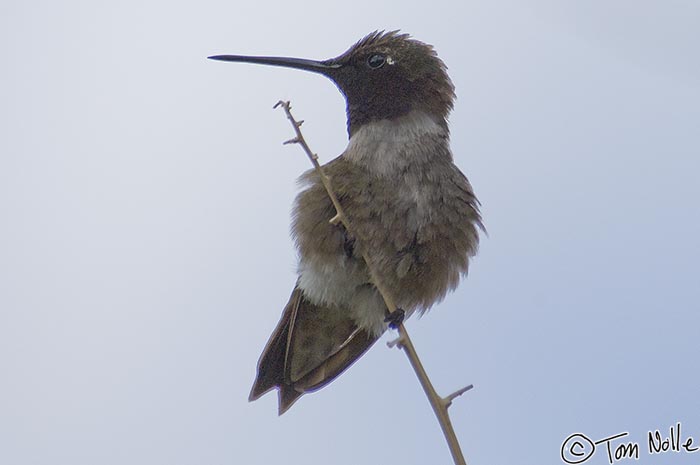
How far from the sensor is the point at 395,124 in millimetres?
4609

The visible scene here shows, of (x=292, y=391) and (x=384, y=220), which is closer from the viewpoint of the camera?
(x=384, y=220)

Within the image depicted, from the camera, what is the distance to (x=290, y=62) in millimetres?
4520

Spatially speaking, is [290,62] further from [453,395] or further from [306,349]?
[453,395]

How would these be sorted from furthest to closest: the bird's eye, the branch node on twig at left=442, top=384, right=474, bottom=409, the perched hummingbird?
the bird's eye
the perched hummingbird
the branch node on twig at left=442, top=384, right=474, bottom=409

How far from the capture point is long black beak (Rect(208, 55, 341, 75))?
4219 mm

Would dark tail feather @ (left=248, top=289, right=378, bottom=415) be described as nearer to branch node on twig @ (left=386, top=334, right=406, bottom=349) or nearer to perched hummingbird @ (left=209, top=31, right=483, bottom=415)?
perched hummingbird @ (left=209, top=31, right=483, bottom=415)

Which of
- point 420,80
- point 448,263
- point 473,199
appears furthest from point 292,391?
point 420,80

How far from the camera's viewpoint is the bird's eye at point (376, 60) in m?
4.83

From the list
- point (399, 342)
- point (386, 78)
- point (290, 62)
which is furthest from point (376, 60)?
point (399, 342)

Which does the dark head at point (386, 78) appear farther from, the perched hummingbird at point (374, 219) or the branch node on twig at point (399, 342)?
the branch node on twig at point (399, 342)

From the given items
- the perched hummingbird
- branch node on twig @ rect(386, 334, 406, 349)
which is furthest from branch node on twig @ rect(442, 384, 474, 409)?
the perched hummingbird

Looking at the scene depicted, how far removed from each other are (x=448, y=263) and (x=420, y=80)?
3.57ft

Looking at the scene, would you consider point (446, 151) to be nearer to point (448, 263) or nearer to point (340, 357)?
point (448, 263)

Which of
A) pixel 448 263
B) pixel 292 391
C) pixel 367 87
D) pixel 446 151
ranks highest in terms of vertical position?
pixel 367 87
